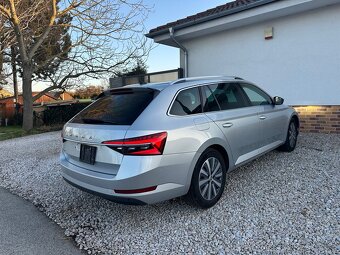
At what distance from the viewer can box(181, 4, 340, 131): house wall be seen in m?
7.00

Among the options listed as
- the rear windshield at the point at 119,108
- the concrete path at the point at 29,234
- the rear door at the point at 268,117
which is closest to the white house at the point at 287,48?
the rear door at the point at 268,117

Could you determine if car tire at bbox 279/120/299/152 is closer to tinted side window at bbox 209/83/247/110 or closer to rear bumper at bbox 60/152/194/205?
tinted side window at bbox 209/83/247/110

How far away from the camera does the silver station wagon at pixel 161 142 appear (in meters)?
2.72

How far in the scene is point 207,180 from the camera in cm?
329

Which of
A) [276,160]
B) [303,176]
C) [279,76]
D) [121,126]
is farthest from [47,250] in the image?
[279,76]

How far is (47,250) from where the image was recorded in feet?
9.09

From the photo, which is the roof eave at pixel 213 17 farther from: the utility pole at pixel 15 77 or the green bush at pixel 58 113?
the utility pole at pixel 15 77

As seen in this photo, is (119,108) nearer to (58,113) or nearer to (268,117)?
(268,117)

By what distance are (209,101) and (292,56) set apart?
207 inches

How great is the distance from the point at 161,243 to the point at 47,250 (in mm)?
1151

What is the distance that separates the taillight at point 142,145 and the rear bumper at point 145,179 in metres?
0.06

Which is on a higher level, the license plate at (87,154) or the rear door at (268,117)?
the rear door at (268,117)

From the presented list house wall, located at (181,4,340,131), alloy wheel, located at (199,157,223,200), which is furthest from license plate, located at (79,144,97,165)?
house wall, located at (181,4,340,131)

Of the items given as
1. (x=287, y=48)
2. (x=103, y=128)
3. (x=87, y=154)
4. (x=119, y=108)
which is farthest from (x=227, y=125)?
(x=287, y=48)
